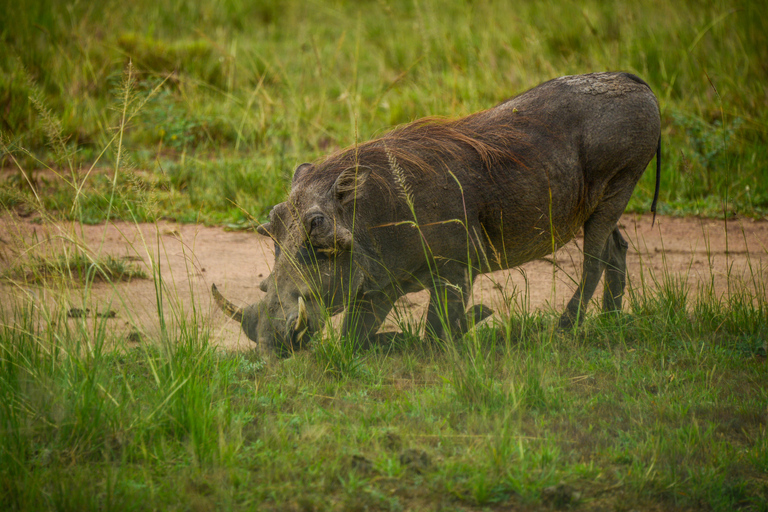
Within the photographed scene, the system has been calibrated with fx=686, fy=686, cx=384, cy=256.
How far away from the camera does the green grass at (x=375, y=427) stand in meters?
2.08

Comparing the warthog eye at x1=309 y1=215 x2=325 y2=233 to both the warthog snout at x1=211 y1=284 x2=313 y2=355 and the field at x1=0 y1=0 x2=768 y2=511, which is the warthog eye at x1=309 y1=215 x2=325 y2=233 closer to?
the warthog snout at x1=211 y1=284 x2=313 y2=355

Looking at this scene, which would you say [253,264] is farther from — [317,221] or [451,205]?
[451,205]

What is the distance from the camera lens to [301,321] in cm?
289

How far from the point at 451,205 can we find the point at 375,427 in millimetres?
1134

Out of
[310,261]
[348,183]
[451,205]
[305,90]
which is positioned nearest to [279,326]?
[310,261]

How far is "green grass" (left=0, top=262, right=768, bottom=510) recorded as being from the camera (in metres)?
2.08

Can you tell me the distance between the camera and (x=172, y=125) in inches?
265

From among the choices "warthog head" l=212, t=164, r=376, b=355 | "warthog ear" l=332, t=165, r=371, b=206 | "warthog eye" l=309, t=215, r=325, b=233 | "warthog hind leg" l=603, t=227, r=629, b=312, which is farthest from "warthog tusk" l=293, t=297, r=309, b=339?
"warthog hind leg" l=603, t=227, r=629, b=312

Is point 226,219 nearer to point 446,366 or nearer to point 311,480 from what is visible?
point 446,366

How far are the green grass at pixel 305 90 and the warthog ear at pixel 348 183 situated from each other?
200cm

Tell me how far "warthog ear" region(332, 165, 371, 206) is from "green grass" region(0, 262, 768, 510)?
644mm

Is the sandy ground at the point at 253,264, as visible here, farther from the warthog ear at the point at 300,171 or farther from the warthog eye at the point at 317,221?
the warthog eye at the point at 317,221

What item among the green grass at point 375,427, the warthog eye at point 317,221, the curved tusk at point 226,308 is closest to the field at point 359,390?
the green grass at point 375,427

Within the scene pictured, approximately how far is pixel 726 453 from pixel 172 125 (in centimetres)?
582
